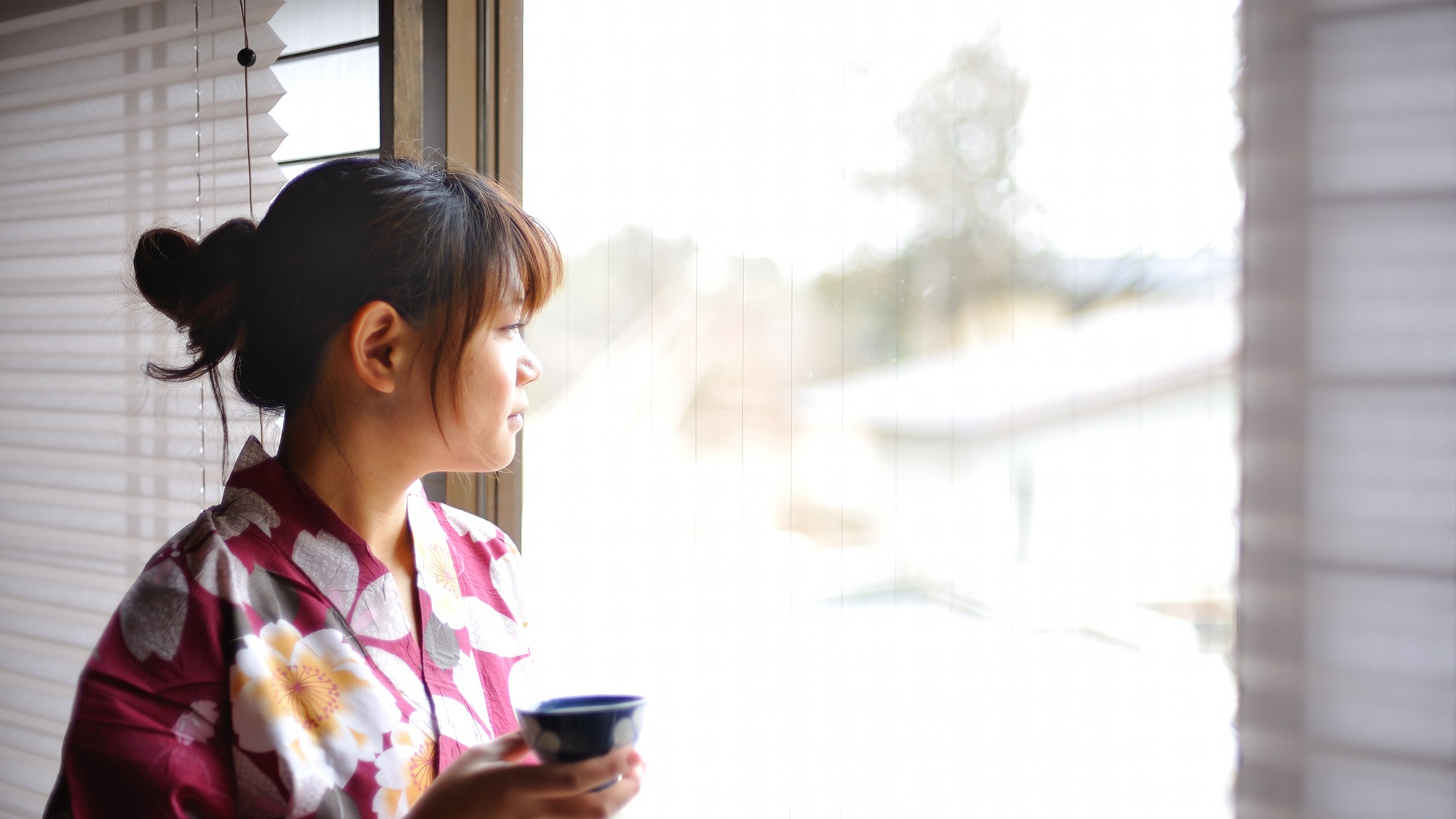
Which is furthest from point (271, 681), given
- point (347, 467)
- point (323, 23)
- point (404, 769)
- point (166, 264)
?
point (323, 23)

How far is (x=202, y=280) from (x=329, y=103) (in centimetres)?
72

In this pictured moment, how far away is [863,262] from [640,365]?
0.39 meters

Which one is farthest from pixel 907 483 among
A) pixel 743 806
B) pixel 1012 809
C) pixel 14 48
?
pixel 14 48

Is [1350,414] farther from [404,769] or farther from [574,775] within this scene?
[404,769]

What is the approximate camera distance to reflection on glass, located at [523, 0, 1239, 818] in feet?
3.39

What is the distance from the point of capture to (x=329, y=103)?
164 centimetres

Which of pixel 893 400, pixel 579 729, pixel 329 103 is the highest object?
pixel 329 103

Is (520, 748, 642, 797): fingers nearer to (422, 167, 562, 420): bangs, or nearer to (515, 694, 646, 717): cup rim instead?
(515, 694, 646, 717): cup rim

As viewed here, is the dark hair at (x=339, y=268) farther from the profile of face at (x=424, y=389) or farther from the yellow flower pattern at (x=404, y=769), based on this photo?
the yellow flower pattern at (x=404, y=769)

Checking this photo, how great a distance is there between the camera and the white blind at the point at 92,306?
167cm

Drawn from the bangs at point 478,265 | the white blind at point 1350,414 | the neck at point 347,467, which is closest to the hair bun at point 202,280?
the neck at point 347,467

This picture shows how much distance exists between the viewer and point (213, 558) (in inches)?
36.3

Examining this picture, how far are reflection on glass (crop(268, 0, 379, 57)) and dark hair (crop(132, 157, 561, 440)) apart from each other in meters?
0.69

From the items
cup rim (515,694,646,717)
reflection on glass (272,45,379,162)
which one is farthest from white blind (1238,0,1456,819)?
reflection on glass (272,45,379,162)
